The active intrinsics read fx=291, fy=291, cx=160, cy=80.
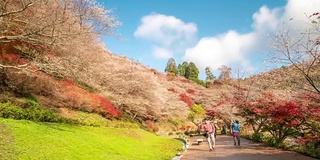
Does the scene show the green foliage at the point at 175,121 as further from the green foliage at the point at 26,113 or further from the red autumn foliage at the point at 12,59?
the green foliage at the point at 26,113

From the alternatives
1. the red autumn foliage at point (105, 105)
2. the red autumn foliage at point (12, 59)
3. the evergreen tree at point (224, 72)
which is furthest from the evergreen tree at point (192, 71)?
the red autumn foliage at point (12, 59)

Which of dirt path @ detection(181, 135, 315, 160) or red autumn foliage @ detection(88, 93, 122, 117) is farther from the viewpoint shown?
red autumn foliage @ detection(88, 93, 122, 117)

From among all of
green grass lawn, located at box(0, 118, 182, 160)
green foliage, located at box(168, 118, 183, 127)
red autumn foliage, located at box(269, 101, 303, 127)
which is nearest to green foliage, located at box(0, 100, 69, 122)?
green grass lawn, located at box(0, 118, 182, 160)

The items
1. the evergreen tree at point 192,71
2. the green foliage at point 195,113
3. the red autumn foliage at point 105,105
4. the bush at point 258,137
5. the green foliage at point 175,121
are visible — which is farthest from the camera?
the evergreen tree at point 192,71

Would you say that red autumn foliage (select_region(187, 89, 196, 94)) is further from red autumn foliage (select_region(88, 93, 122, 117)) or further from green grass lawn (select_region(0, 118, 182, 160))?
green grass lawn (select_region(0, 118, 182, 160))

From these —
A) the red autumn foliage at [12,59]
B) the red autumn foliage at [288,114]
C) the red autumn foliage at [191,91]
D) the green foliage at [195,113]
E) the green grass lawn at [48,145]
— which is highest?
the red autumn foliage at [191,91]

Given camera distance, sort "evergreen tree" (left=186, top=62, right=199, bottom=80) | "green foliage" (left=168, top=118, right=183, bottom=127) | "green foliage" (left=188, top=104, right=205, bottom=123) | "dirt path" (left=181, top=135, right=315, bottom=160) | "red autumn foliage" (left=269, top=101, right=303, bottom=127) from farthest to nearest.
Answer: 1. "evergreen tree" (left=186, top=62, right=199, bottom=80)
2. "green foliage" (left=188, top=104, right=205, bottom=123)
3. "green foliage" (left=168, top=118, right=183, bottom=127)
4. "red autumn foliage" (left=269, top=101, right=303, bottom=127)
5. "dirt path" (left=181, top=135, right=315, bottom=160)

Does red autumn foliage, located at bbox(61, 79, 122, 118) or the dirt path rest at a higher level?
red autumn foliage, located at bbox(61, 79, 122, 118)

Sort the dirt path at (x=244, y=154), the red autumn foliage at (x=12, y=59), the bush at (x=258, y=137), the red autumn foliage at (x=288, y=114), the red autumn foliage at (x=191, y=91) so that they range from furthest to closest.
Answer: the red autumn foliage at (x=191, y=91), the bush at (x=258, y=137), the red autumn foliage at (x=12, y=59), the red autumn foliage at (x=288, y=114), the dirt path at (x=244, y=154)

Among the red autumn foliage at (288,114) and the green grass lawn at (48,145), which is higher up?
the red autumn foliage at (288,114)

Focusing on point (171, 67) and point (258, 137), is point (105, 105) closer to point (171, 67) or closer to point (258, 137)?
point (258, 137)

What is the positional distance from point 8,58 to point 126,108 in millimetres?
16585

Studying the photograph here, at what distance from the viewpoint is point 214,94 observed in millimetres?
51188

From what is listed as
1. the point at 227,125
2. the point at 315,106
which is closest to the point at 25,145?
the point at 315,106
